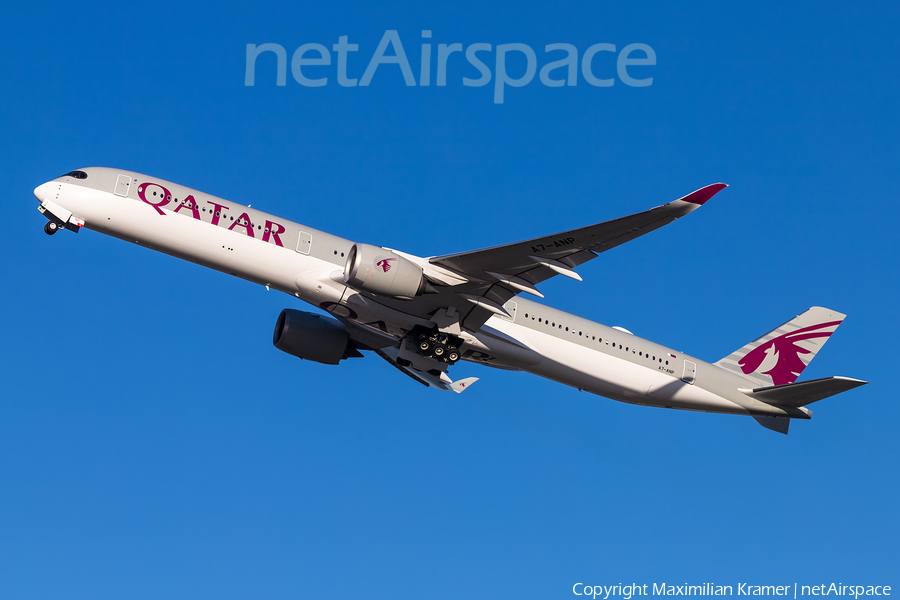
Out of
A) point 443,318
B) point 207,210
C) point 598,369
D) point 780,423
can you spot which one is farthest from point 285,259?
point 780,423

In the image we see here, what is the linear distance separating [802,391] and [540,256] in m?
12.0

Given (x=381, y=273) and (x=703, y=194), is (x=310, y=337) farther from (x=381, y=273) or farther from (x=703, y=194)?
(x=703, y=194)

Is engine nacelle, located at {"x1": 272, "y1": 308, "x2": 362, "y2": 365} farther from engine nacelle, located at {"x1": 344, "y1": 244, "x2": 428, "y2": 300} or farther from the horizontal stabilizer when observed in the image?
the horizontal stabilizer

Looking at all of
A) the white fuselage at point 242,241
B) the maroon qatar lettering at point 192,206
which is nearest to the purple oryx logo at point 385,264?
the white fuselage at point 242,241

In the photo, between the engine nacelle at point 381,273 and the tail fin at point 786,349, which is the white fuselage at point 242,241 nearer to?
the engine nacelle at point 381,273

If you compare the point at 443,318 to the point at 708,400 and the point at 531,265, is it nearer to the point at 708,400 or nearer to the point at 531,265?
the point at 531,265

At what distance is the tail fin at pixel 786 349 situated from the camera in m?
34.7

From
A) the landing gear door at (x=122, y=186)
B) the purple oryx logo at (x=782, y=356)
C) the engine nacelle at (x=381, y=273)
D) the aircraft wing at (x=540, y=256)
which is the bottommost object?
the engine nacelle at (x=381, y=273)

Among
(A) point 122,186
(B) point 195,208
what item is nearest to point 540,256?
(B) point 195,208

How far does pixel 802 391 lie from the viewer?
103 feet

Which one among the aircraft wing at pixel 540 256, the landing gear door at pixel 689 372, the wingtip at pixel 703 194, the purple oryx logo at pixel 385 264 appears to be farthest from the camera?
the landing gear door at pixel 689 372

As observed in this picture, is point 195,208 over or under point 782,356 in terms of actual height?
under

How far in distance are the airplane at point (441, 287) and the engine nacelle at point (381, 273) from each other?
0.03 m

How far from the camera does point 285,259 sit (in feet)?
92.8
